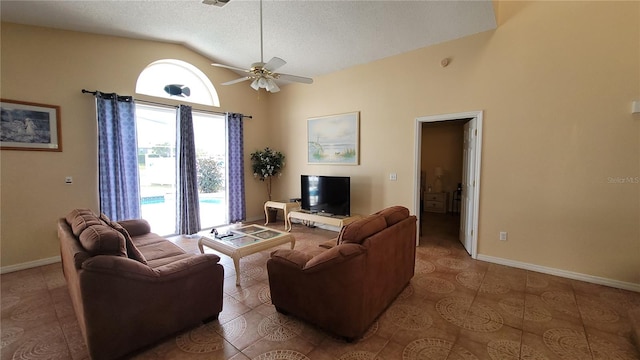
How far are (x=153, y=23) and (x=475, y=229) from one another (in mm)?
5438

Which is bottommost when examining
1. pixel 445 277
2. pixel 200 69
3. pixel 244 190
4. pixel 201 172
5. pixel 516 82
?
pixel 445 277

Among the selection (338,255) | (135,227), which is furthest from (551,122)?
(135,227)

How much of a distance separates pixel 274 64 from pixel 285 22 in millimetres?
1156

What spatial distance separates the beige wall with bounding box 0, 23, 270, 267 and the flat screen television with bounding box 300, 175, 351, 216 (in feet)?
11.0

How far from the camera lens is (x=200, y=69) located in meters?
4.97

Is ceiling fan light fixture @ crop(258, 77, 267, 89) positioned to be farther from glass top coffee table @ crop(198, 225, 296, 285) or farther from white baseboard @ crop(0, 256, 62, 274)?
white baseboard @ crop(0, 256, 62, 274)

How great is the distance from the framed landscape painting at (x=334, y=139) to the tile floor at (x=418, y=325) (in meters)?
2.56

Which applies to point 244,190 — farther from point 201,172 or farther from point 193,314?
point 193,314

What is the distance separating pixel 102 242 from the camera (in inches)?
72.4

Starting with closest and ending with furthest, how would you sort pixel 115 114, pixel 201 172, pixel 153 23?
pixel 153 23, pixel 115 114, pixel 201 172

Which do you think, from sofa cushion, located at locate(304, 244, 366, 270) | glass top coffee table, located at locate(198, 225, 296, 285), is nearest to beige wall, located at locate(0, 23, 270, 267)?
glass top coffee table, located at locate(198, 225, 296, 285)

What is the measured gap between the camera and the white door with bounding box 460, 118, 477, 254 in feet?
12.6

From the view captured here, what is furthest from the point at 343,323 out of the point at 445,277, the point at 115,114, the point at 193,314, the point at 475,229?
the point at 115,114

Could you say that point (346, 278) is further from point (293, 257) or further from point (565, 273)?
point (565, 273)
